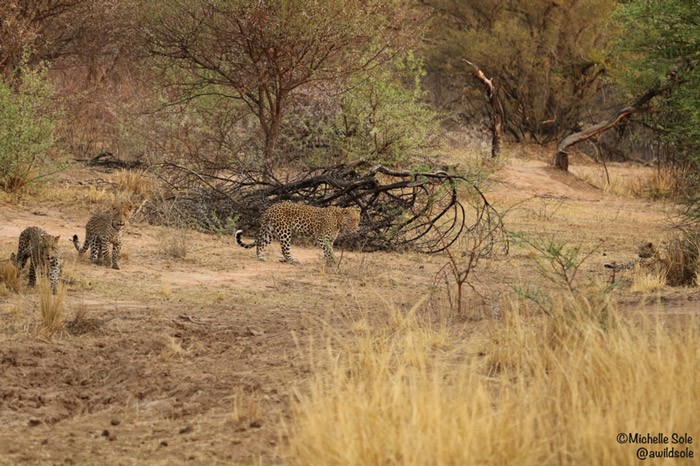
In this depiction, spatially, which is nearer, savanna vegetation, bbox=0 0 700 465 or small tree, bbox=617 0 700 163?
savanna vegetation, bbox=0 0 700 465

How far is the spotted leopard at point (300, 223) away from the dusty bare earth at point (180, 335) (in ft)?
1.02

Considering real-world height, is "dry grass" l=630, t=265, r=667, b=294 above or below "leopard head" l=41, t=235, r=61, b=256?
below

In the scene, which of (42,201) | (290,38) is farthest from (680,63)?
(42,201)

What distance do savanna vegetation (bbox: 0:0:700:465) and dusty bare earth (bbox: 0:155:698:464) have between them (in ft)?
0.10

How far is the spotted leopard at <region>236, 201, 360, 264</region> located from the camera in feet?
40.5

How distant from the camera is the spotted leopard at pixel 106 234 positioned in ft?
35.7

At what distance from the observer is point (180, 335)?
8.09m

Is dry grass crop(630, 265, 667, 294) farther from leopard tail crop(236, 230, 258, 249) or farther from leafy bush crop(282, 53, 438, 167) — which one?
leafy bush crop(282, 53, 438, 167)

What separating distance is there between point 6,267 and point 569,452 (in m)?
6.39

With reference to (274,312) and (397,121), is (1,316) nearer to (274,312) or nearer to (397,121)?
(274,312)

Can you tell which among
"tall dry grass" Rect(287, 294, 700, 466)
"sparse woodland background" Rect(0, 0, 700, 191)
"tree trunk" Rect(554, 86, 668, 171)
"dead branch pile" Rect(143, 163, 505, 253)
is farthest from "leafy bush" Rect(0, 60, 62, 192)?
"tree trunk" Rect(554, 86, 668, 171)

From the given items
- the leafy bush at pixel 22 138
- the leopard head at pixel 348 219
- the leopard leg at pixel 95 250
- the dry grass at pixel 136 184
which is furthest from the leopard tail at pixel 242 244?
the leafy bush at pixel 22 138

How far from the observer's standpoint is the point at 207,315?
8.96 metres

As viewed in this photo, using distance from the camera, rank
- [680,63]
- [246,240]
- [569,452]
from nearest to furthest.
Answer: [569,452] < [246,240] < [680,63]
